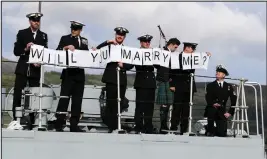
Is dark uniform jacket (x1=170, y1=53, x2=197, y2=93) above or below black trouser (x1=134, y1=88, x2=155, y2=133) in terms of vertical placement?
above

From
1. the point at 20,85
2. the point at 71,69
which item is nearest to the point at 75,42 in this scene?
the point at 71,69

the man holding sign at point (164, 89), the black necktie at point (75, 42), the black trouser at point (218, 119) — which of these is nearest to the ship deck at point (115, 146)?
the black trouser at point (218, 119)

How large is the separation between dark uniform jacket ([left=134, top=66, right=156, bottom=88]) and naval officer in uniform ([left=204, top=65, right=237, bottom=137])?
106cm

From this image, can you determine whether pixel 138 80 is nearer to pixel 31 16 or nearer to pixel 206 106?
pixel 206 106

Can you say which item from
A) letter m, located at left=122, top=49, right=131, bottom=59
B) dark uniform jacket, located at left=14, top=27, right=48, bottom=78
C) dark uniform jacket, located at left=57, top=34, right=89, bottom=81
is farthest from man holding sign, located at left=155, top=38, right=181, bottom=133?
dark uniform jacket, located at left=14, top=27, right=48, bottom=78

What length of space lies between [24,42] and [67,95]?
102 centimetres

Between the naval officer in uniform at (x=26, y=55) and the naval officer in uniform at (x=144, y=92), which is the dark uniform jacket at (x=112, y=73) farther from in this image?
the naval officer in uniform at (x=26, y=55)

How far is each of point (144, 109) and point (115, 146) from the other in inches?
39.3

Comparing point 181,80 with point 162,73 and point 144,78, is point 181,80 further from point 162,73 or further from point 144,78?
point 144,78

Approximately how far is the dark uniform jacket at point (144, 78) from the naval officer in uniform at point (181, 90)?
0.44 metres

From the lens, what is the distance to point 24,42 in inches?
280

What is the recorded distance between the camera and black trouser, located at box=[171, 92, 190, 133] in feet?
25.5

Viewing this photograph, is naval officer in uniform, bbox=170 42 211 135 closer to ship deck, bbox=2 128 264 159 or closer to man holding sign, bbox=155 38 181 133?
man holding sign, bbox=155 38 181 133

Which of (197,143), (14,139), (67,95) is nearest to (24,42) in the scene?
(67,95)
